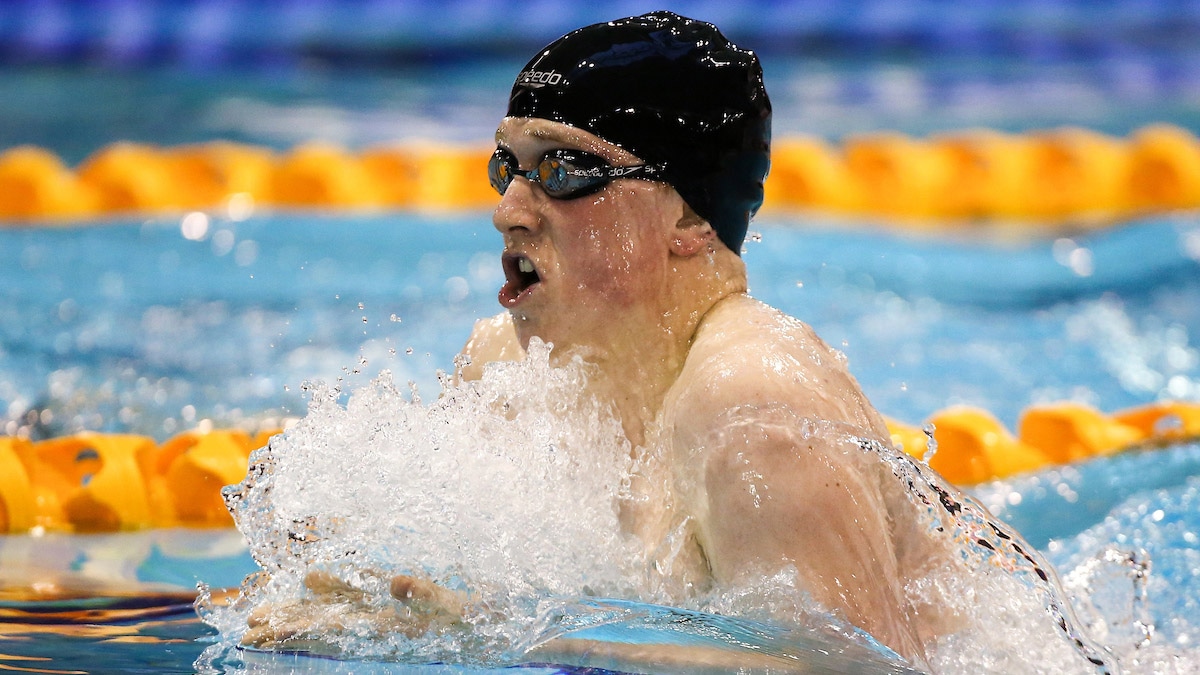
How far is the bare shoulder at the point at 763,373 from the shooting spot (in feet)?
5.89

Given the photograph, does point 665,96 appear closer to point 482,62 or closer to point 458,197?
point 458,197

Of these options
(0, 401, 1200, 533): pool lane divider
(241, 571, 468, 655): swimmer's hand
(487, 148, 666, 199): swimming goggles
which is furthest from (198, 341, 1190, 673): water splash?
(0, 401, 1200, 533): pool lane divider

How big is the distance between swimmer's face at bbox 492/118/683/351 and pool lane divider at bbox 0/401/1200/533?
1.04 meters

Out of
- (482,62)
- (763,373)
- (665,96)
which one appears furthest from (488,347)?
(482,62)

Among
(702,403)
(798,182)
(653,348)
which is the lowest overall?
(702,403)

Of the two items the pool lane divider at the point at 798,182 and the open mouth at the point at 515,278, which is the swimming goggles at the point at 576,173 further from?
the pool lane divider at the point at 798,182

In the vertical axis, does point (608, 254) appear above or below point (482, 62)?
below

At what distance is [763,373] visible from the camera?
71.4 inches

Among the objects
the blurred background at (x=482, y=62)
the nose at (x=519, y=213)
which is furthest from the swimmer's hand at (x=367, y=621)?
the blurred background at (x=482, y=62)

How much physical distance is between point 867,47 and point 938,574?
8.45 meters

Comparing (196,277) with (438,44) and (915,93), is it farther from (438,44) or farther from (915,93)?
(915,93)

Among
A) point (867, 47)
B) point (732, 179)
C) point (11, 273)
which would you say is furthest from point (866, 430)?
point (867, 47)

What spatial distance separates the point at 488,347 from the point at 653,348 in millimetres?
467

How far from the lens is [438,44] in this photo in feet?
33.0
